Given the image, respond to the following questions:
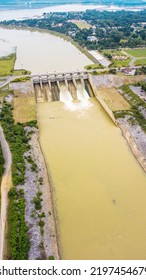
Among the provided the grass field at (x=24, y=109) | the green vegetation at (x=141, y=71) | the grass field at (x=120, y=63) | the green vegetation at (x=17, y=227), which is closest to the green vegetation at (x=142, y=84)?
the green vegetation at (x=141, y=71)

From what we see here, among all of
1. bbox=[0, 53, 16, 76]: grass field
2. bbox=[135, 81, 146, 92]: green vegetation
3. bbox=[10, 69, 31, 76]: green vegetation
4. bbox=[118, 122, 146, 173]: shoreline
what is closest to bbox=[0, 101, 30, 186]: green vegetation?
bbox=[118, 122, 146, 173]: shoreline

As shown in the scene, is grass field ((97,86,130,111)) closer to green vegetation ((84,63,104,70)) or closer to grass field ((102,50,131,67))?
green vegetation ((84,63,104,70))

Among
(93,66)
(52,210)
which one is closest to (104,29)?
(93,66)

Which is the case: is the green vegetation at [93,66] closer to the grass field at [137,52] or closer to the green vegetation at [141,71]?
the green vegetation at [141,71]

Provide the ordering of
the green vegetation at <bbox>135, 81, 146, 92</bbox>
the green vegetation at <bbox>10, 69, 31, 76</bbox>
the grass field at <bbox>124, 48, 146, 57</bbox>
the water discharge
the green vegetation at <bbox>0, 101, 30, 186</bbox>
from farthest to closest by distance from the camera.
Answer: the grass field at <bbox>124, 48, 146, 57</bbox> < the green vegetation at <bbox>10, 69, 31, 76</bbox> < the green vegetation at <bbox>135, 81, 146, 92</bbox> < the green vegetation at <bbox>0, 101, 30, 186</bbox> < the water discharge

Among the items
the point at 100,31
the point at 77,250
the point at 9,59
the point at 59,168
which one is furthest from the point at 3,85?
the point at 100,31

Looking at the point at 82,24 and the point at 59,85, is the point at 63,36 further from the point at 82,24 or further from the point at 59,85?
the point at 59,85

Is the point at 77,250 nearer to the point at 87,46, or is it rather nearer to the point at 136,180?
the point at 136,180
